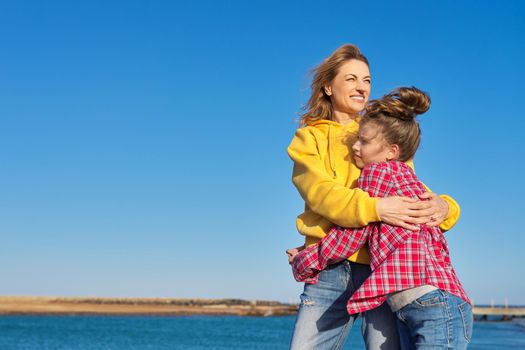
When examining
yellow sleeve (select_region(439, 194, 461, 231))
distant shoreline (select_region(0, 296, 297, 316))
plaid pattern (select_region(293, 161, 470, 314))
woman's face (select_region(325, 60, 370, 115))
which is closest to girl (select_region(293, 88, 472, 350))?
plaid pattern (select_region(293, 161, 470, 314))

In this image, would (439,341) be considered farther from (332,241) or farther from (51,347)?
(51,347)

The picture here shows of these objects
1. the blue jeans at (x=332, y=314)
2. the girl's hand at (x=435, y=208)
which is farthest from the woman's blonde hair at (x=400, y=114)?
the blue jeans at (x=332, y=314)

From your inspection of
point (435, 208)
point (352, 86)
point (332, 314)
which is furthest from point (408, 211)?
point (352, 86)

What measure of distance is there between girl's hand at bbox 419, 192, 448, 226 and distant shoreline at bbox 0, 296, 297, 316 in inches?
2955

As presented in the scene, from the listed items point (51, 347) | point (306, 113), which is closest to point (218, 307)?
point (51, 347)

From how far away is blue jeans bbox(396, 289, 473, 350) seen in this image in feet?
9.15

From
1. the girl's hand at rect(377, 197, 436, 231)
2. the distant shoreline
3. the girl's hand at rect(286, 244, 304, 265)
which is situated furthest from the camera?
the distant shoreline

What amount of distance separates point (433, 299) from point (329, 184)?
676 mm

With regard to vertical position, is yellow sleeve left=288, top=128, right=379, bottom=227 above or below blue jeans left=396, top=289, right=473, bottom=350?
above

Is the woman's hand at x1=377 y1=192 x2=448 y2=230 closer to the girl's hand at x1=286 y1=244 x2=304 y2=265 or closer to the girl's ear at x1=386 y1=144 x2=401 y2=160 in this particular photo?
the girl's ear at x1=386 y1=144 x2=401 y2=160

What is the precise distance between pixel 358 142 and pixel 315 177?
25 centimetres

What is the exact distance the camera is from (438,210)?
304cm

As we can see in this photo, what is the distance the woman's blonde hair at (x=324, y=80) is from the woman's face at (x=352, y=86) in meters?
0.04

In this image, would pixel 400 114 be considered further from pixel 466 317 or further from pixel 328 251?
pixel 466 317
